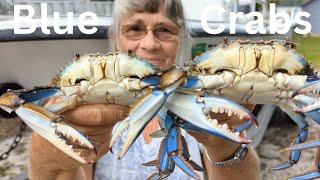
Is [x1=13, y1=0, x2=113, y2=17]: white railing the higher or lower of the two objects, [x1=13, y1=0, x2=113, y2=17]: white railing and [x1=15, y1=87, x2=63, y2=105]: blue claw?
the higher

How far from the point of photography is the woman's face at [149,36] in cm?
140

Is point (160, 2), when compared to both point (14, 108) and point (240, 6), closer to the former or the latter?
point (14, 108)

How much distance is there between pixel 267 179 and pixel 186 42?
158 centimetres

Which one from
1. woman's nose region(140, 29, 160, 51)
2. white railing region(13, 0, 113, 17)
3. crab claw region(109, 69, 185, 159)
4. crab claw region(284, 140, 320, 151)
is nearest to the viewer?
crab claw region(109, 69, 185, 159)

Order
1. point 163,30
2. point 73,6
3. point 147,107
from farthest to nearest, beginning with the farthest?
point 73,6, point 163,30, point 147,107

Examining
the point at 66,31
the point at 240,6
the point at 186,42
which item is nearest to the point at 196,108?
the point at 186,42

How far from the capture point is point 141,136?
132cm

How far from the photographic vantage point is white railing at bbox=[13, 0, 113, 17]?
3.05 metres

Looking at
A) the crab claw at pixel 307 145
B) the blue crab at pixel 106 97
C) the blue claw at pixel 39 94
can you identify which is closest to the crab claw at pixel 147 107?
the blue crab at pixel 106 97

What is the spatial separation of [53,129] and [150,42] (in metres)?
0.61

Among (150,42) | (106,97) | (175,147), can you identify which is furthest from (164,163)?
(150,42)

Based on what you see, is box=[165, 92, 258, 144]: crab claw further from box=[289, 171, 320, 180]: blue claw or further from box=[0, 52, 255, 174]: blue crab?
box=[289, 171, 320, 180]: blue claw

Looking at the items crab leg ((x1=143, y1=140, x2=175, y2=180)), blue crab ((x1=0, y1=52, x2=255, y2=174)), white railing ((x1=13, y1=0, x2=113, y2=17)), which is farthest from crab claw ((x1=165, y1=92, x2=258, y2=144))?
white railing ((x1=13, y1=0, x2=113, y2=17))

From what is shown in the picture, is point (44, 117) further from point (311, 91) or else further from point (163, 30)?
point (163, 30)
